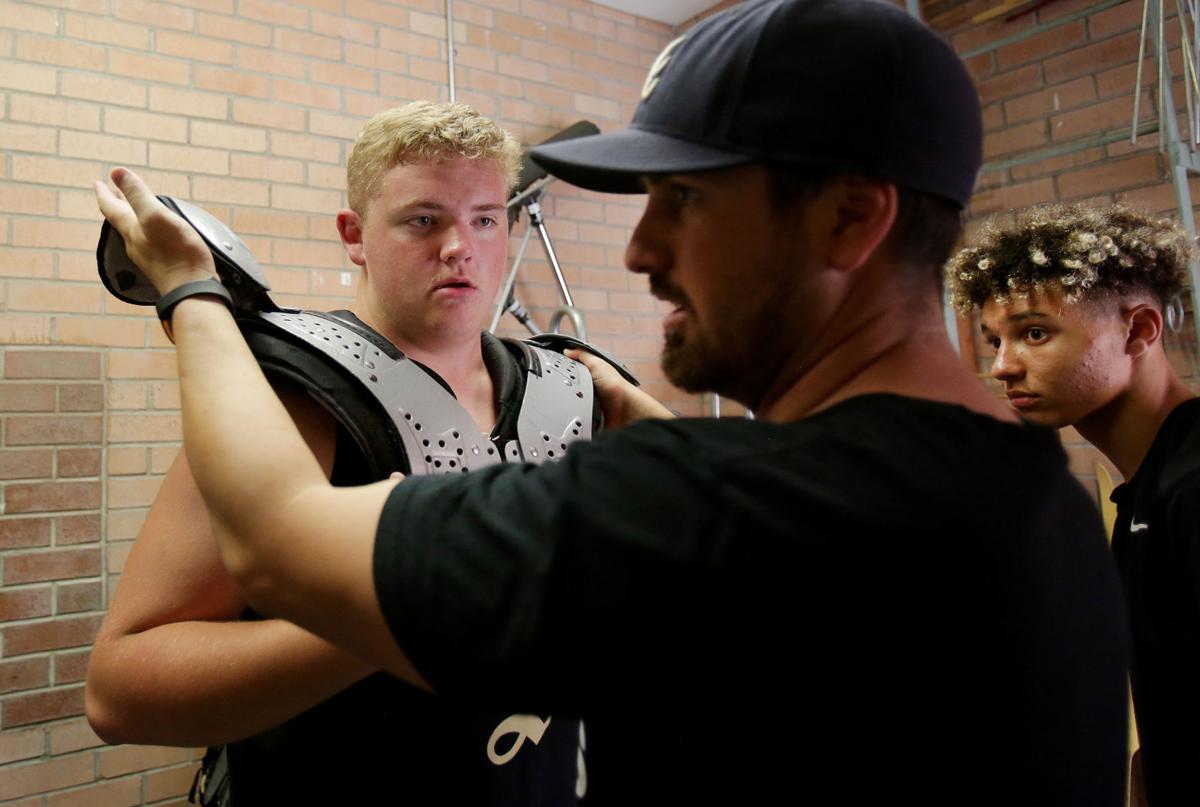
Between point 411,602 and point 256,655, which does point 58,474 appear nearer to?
point 256,655

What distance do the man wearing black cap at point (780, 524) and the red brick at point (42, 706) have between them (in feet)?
7.22

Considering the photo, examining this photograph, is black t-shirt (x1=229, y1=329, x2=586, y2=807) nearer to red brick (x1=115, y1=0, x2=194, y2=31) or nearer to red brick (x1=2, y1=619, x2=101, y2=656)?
red brick (x1=2, y1=619, x2=101, y2=656)

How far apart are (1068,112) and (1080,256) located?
4.98ft

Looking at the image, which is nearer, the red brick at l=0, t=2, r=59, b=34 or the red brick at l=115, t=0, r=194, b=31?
the red brick at l=0, t=2, r=59, b=34

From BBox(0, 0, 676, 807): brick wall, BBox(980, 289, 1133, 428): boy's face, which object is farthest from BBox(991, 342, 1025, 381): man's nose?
BBox(0, 0, 676, 807): brick wall

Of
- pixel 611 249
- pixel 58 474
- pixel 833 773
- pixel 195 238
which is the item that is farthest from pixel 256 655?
pixel 611 249

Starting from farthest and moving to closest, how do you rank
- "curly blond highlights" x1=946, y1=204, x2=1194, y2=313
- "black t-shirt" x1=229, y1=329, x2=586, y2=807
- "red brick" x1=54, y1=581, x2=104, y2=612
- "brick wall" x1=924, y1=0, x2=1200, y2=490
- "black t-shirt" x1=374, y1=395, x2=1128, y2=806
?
1. "brick wall" x1=924, y1=0, x2=1200, y2=490
2. "red brick" x1=54, y1=581, x2=104, y2=612
3. "curly blond highlights" x1=946, y1=204, x2=1194, y2=313
4. "black t-shirt" x1=229, y1=329, x2=586, y2=807
5. "black t-shirt" x1=374, y1=395, x2=1128, y2=806

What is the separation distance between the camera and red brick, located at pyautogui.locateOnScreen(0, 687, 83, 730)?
2286 millimetres

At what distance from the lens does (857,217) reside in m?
0.64

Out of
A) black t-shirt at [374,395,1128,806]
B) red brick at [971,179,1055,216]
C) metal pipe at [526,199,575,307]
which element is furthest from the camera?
metal pipe at [526,199,575,307]

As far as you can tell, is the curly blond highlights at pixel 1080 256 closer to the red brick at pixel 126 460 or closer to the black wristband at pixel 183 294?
the black wristband at pixel 183 294

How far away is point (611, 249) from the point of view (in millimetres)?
3713

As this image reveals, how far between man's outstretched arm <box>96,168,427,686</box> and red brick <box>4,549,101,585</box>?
2058mm

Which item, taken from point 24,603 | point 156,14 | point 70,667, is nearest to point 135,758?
point 70,667
